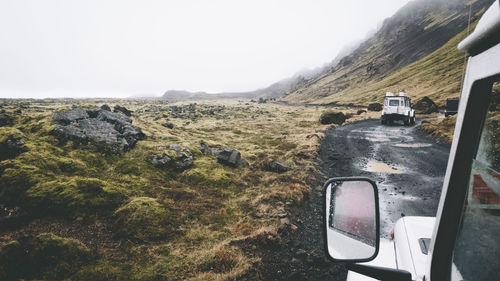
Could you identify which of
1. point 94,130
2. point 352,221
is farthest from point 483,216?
point 94,130

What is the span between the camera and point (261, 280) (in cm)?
462

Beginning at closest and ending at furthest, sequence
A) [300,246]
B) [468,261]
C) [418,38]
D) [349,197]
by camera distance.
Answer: [468,261], [349,197], [300,246], [418,38]

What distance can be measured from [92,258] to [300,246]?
452 cm

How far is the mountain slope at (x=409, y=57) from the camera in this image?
76.1 m

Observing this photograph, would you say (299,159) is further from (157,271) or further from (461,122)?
(461,122)

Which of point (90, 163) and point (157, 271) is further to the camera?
point (90, 163)

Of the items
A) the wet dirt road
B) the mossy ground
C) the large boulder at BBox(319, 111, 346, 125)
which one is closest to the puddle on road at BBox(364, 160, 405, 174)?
the wet dirt road

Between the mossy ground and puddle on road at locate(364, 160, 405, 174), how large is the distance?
9.55 feet

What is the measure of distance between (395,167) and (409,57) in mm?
134636

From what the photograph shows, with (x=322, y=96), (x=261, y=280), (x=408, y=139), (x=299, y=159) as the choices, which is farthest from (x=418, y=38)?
(x=261, y=280)

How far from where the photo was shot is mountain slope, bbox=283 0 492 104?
76.1 m

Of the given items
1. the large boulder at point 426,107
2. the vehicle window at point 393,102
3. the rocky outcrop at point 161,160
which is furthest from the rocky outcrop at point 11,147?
the large boulder at point 426,107

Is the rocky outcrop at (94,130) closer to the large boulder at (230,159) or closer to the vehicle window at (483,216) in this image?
the large boulder at (230,159)

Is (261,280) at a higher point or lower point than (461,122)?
lower
